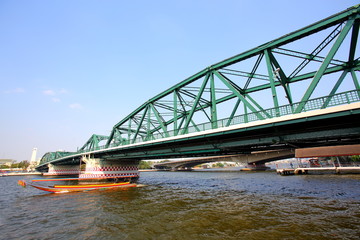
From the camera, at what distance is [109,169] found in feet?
126

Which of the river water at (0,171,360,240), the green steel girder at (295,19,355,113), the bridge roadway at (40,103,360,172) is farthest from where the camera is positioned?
the green steel girder at (295,19,355,113)

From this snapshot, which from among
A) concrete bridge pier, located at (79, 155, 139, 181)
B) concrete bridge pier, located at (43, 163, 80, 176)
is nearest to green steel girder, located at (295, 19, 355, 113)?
concrete bridge pier, located at (79, 155, 139, 181)

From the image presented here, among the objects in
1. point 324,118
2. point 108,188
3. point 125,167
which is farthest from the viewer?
point 125,167

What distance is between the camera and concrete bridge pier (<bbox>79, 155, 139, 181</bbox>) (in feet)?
122

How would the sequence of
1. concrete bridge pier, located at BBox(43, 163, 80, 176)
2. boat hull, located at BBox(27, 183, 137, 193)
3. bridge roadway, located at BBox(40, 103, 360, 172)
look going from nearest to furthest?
bridge roadway, located at BBox(40, 103, 360, 172), boat hull, located at BBox(27, 183, 137, 193), concrete bridge pier, located at BBox(43, 163, 80, 176)

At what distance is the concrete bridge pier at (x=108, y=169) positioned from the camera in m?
37.2

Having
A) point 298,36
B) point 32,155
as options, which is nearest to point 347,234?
point 298,36

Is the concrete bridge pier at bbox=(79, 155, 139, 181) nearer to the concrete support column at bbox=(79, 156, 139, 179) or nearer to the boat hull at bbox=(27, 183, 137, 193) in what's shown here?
the concrete support column at bbox=(79, 156, 139, 179)

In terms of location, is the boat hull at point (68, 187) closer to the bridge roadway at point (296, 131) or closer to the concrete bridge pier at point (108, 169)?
the concrete bridge pier at point (108, 169)

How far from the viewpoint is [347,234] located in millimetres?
7879

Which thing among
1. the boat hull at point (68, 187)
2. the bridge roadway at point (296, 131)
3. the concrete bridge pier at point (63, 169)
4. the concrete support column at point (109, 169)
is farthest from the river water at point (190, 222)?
the concrete bridge pier at point (63, 169)

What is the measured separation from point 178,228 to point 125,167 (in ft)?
111

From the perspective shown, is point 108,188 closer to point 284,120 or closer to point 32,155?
point 284,120

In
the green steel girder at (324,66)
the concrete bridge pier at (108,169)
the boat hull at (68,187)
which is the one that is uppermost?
the green steel girder at (324,66)
